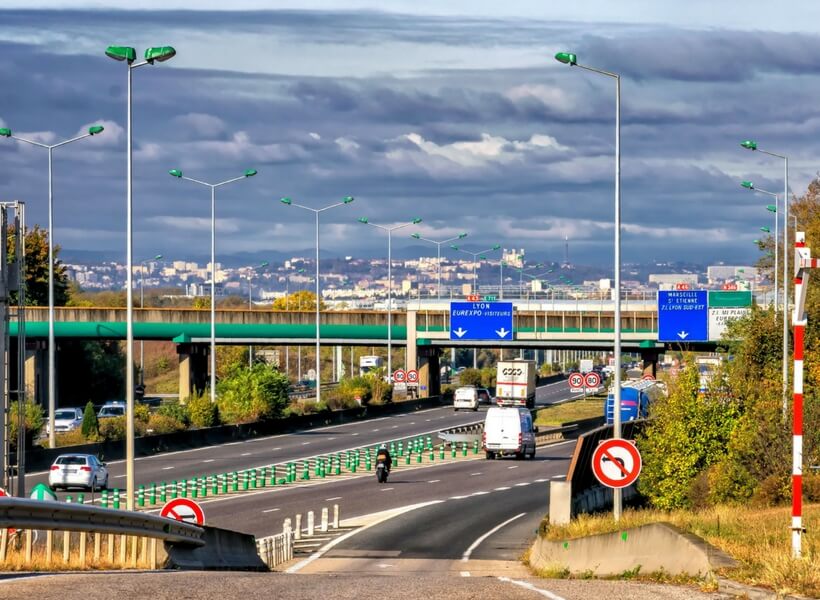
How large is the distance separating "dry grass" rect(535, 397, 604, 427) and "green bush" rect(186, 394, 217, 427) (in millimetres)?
23475

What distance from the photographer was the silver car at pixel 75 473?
1838 inches

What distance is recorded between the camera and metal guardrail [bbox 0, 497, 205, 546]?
16203mm

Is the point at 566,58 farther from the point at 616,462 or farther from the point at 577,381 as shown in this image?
the point at 577,381

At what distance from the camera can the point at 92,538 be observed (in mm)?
20688

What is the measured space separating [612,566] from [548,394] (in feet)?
364

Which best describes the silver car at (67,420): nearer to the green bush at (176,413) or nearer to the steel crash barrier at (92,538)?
the green bush at (176,413)

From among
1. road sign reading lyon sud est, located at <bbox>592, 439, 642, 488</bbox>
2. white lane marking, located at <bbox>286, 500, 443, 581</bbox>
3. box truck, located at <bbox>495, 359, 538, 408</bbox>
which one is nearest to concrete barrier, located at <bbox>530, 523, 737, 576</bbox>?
road sign reading lyon sud est, located at <bbox>592, 439, 642, 488</bbox>

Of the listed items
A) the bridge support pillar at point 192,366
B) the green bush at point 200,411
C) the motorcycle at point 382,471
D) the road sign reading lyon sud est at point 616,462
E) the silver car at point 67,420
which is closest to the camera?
the road sign reading lyon sud est at point 616,462

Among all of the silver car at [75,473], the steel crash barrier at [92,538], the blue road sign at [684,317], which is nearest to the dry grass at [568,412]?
the blue road sign at [684,317]

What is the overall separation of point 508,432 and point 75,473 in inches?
878

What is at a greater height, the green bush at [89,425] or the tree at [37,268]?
the tree at [37,268]

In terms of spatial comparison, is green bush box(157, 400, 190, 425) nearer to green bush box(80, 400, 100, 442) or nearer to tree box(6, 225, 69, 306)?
green bush box(80, 400, 100, 442)

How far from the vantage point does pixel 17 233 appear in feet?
94.5

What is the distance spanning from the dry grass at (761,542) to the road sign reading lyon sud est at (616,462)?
0.82m
